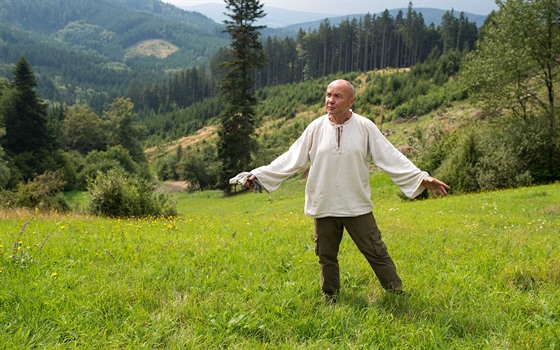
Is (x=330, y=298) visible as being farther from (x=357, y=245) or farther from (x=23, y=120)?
(x=23, y=120)

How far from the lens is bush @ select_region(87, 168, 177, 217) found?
15.0 metres

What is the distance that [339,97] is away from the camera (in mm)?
4148

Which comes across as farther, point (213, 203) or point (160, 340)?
point (213, 203)

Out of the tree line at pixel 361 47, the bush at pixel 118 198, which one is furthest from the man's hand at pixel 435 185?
the tree line at pixel 361 47

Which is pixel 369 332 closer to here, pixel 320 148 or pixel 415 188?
pixel 415 188

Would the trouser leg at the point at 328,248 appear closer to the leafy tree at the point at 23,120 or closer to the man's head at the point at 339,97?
the man's head at the point at 339,97

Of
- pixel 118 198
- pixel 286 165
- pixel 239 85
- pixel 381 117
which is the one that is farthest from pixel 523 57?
pixel 381 117

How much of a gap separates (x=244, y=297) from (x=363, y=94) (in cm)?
7039

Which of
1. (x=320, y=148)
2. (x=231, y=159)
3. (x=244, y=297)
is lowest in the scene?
(x=231, y=159)

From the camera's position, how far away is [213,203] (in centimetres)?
3262

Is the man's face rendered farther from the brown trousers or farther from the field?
the field

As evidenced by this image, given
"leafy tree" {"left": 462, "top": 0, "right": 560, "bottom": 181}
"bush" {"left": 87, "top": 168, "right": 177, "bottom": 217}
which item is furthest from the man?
"leafy tree" {"left": 462, "top": 0, "right": 560, "bottom": 181}

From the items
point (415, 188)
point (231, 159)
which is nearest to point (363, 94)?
point (231, 159)

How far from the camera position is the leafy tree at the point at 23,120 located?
4728 cm
